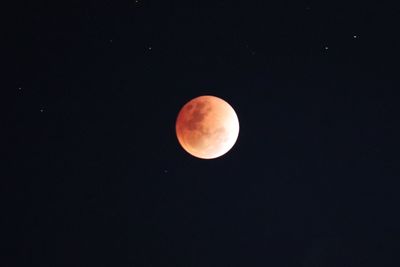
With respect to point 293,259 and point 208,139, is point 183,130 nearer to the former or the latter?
point 208,139

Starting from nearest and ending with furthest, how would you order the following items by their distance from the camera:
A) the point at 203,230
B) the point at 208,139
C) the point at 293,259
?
the point at 208,139, the point at 293,259, the point at 203,230

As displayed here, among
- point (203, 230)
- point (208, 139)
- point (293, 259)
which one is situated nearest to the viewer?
point (208, 139)

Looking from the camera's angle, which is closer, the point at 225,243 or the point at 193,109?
the point at 193,109

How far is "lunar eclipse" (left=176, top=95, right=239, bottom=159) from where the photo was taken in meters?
8.78

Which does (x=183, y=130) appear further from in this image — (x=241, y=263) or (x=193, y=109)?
(x=241, y=263)

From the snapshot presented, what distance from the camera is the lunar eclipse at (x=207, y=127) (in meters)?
8.78

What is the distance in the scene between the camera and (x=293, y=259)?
15984 millimetres

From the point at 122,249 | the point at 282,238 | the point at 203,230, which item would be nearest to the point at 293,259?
the point at 282,238

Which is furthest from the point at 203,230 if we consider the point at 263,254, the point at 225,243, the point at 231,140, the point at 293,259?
the point at 231,140

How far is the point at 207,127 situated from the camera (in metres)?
8.72

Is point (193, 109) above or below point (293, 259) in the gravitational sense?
above

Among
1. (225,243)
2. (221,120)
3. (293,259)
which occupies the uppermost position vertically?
(221,120)

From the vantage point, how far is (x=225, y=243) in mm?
16859

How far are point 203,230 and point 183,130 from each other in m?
8.96
